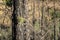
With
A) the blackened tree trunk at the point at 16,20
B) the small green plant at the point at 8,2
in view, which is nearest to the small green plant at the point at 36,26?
the blackened tree trunk at the point at 16,20

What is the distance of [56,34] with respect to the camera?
6.70ft

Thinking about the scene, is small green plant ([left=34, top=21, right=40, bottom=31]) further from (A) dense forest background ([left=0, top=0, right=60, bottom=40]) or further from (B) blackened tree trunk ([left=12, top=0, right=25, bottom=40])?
(B) blackened tree trunk ([left=12, top=0, right=25, bottom=40])

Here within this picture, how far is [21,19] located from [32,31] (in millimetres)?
129

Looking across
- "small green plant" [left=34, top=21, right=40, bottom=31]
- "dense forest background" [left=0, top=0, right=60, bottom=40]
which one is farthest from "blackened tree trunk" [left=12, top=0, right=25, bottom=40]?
"small green plant" [left=34, top=21, right=40, bottom=31]

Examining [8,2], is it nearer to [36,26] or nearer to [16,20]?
[16,20]

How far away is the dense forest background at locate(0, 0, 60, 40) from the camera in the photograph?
1955 mm

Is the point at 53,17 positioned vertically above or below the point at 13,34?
above

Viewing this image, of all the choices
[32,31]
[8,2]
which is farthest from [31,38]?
[8,2]

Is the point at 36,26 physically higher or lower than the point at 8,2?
lower

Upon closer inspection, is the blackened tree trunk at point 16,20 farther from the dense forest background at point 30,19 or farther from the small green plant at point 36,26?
the small green plant at point 36,26

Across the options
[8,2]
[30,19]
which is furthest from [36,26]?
[8,2]

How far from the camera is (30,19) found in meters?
1.98

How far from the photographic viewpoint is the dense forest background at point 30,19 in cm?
195

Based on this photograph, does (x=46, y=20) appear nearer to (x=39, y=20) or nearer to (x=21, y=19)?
(x=39, y=20)
